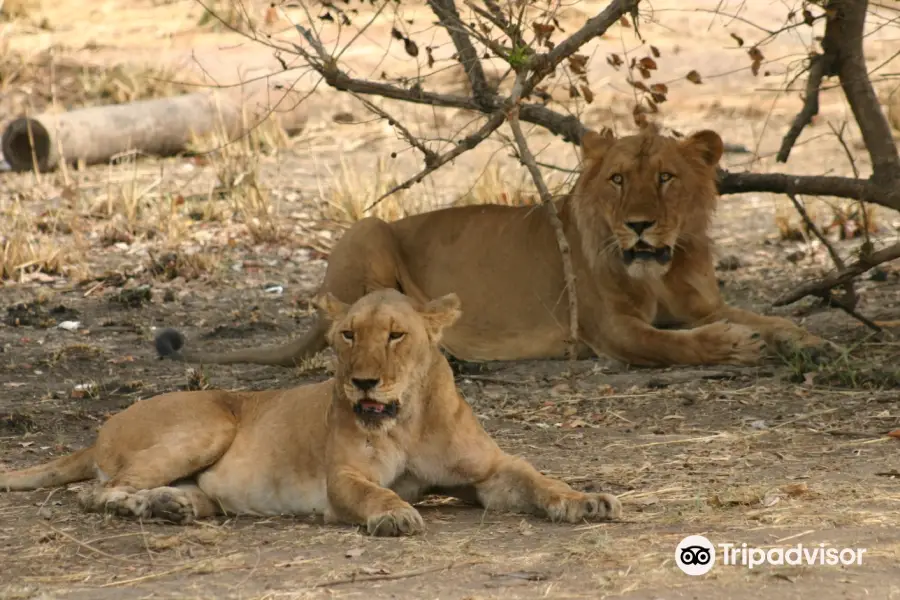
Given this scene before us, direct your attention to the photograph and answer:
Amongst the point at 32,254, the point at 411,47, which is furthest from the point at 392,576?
the point at 32,254

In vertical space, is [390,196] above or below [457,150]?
below

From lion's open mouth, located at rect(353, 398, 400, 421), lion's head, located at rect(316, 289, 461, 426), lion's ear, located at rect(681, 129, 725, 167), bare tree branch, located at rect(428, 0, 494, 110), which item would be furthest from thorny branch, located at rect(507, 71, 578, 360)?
lion's open mouth, located at rect(353, 398, 400, 421)

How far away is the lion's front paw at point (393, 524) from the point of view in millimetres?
4281

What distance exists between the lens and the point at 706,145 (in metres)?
6.89

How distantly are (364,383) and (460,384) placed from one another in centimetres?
241

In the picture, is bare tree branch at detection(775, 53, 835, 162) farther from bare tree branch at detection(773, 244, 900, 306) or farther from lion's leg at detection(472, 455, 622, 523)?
lion's leg at detection(472, 455, 622, 523)

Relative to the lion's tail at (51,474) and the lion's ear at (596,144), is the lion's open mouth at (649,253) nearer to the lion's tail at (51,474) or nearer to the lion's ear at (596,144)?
the lion's ear at (596,144)

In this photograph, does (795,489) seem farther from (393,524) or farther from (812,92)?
(812,92)

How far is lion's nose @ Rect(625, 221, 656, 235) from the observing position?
6652 mm

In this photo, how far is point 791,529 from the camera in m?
4.20

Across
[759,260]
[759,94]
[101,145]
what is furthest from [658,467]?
[759,94]

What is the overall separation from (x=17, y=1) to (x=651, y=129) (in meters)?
11.1

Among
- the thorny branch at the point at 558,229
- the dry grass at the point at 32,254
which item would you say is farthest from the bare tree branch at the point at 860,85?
the dry grass at the point at 32,254

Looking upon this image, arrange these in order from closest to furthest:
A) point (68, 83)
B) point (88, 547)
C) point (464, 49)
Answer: point (88, 547) → point (464, 49) → point (68, 83)
